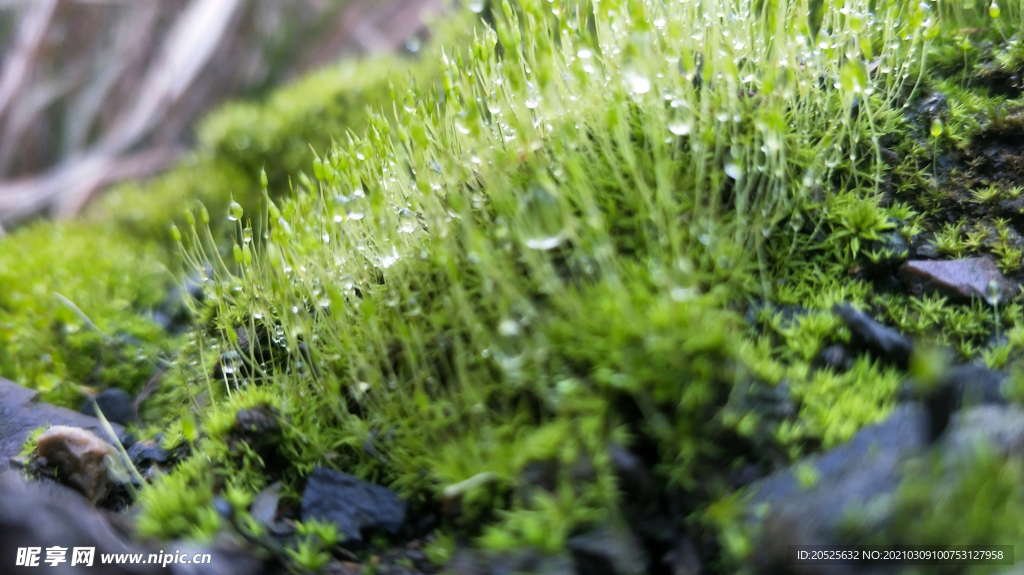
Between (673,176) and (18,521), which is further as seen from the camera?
(673,176)

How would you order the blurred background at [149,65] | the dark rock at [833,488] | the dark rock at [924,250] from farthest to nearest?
the blurred background at [149,65] < the dark rock at [924,250] < the dark rock at [833,488]

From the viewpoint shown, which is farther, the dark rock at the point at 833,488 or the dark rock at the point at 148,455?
the dark rock at the point at 148,455

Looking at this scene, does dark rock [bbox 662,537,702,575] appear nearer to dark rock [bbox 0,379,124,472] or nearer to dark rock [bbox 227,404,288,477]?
dark rock [bbox 227,404,288,477]

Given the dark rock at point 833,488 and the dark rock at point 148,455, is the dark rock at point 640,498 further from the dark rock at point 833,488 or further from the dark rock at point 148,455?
the dark rock at point 148,455

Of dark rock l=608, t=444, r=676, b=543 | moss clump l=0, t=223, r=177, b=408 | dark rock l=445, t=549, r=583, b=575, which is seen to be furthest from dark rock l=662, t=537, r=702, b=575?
moss clump l=0, t=223, r=177, b=408

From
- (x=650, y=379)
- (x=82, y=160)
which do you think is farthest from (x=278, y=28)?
(x=650, y=379)

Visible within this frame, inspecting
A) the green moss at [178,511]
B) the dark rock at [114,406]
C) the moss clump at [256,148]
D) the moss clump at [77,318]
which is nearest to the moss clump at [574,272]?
the green moss at [178,511]

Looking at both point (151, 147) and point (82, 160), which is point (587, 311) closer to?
point (82, 160)
